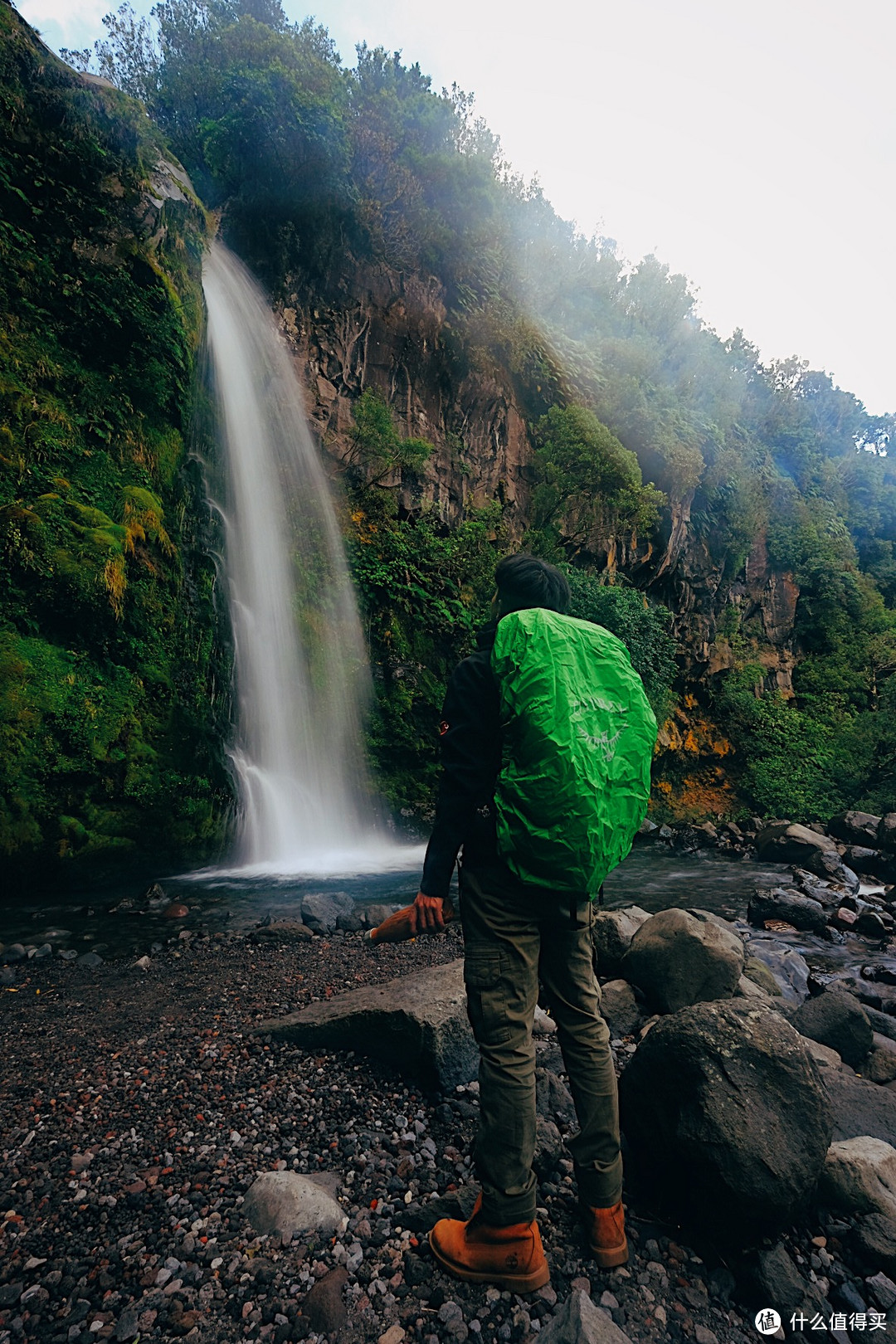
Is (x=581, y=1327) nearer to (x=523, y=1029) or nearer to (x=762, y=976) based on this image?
(x=523, y=1029)

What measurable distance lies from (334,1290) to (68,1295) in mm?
801

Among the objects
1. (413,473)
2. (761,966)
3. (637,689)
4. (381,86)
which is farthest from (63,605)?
(381,86)

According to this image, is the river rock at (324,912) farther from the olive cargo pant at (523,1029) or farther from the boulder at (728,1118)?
the olive cargo pant at (523,1029)

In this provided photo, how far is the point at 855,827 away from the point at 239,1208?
1618 centimetres

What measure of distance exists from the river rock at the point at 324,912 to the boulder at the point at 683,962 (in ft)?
9.97

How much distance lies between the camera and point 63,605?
7.70 metres

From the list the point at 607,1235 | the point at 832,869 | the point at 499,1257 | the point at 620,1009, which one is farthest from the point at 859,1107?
the point at 832,869

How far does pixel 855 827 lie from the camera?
14.4 m

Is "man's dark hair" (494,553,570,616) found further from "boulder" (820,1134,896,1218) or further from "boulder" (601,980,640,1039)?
"boulder" (601,980,640,1039)

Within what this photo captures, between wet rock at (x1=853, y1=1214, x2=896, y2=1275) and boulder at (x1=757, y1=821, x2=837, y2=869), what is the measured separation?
11729mm

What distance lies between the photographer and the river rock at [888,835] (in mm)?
12414

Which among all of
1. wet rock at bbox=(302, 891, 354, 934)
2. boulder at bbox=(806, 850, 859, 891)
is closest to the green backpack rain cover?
wet rock at bbox=(302, 891, 354, 934)

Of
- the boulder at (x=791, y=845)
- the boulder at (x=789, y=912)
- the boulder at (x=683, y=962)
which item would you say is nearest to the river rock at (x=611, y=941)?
the boulder at (x=683, y=962)

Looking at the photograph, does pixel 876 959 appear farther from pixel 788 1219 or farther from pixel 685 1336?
pixel 685 1336
